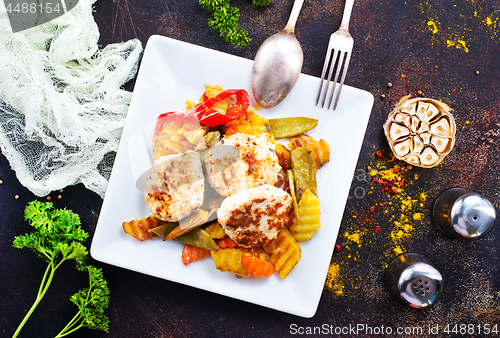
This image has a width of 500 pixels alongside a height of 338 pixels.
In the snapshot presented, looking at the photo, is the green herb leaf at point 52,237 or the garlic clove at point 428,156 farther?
the garlic clove at point 428,156

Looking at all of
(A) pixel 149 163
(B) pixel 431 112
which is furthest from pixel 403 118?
(A) pixel 149 163

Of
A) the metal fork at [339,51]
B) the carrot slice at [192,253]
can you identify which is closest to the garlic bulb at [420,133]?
the metal fork at [339,51]

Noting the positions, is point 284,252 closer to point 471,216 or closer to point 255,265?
point 255,265

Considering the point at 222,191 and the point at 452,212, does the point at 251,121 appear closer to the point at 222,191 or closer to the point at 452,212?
the point at 222,191

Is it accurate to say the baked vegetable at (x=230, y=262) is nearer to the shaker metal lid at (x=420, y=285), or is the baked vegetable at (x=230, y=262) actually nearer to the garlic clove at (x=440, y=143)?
the shaker metal lid at (x=420, y=285)

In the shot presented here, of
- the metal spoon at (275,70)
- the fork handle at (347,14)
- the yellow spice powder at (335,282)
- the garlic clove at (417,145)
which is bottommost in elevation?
the yellow spice powder at (335,282)

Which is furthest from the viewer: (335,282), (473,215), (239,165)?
(335,282)
